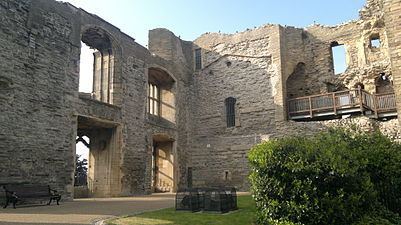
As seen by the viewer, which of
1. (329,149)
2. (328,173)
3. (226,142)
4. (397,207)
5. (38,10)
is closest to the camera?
(328,173)

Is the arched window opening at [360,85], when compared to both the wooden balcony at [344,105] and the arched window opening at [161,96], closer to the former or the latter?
the wooden balcony at [344,105]

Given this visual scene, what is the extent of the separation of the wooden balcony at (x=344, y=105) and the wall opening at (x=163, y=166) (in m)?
7.37

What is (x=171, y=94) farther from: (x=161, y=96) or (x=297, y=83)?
(x=297, y=83)

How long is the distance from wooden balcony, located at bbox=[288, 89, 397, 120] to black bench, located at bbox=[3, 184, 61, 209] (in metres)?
13.7

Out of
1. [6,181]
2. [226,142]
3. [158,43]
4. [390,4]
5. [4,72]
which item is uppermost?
[158,43]

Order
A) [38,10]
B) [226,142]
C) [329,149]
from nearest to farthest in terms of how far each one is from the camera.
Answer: [329,149] → [38,10] → [226,142]

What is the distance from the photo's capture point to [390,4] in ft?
40.0

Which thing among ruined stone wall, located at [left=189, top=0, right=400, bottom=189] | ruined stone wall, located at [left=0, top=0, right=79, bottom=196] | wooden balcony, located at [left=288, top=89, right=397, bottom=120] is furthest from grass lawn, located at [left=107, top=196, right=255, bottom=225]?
ruined stone wall, located at [left=189, top=0, right=400, bottom=189]

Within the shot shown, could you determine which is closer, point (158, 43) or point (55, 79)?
point (55, 79)

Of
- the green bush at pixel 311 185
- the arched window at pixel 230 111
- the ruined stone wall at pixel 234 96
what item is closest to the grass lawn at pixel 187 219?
the green bush at pixel 311 185

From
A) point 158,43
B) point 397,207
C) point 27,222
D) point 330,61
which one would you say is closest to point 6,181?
point 27,222

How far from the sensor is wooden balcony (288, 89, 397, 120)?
1848 centimetres

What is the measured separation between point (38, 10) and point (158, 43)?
9394 mm

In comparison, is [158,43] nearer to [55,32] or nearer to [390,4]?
[55,32]
